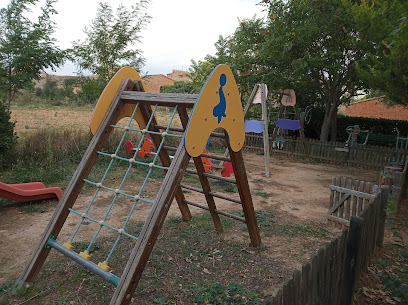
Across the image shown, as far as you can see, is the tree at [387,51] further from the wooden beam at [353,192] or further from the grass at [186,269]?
the grass at [186,269]

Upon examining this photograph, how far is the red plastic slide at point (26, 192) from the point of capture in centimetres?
457

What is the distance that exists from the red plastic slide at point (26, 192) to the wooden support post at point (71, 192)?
2375 mm

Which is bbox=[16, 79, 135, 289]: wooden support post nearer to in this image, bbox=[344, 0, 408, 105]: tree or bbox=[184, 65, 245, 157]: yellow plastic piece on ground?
bbox=[184, 65, 245, 157]: yellow plastic piece on ground

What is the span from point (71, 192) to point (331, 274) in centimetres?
232

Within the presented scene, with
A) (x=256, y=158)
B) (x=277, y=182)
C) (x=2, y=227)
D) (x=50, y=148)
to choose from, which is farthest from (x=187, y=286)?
(x=256, y=158)

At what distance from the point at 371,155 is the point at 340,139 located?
14.5 ft

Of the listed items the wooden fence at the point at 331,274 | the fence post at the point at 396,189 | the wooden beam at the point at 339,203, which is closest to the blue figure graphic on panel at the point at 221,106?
the wooden fence at the point at 331,274

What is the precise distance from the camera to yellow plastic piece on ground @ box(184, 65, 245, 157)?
2.50 metres

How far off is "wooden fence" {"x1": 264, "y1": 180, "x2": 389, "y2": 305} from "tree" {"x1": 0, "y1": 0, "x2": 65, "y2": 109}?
6804 mm

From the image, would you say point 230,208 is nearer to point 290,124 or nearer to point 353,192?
point 353,192

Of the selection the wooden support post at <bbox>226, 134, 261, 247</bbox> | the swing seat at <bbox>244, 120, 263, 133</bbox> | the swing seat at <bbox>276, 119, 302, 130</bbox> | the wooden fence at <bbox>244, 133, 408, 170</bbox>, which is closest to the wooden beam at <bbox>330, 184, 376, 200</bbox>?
the wooden support post at <bbox>226, 134, 261, 247</bbox>

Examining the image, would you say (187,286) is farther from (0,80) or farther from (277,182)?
(0,80)

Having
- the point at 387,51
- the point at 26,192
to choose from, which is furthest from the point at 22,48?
the point at 387,51

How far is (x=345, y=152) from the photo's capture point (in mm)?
10266
